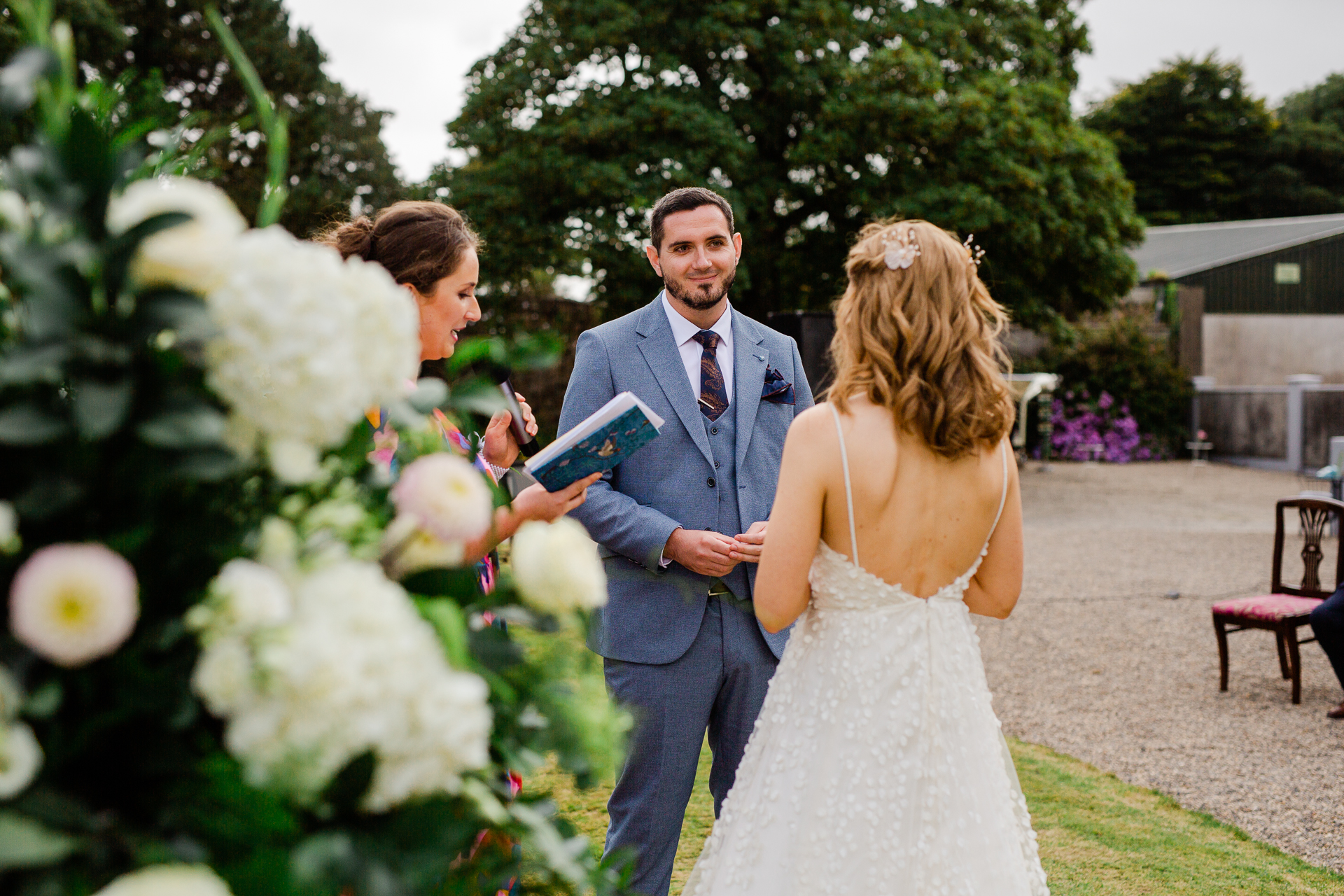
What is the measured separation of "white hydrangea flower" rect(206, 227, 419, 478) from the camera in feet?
2.53

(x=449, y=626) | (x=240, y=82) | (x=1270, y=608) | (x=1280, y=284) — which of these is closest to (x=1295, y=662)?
(x=1270, y=608)

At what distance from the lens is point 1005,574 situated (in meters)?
2.32

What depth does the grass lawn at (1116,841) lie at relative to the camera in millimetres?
3906

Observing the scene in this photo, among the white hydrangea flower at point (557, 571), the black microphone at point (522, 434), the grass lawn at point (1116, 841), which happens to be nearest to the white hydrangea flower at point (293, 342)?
the white hydrangea flower at point (557, 571)

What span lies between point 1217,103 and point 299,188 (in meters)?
37.6

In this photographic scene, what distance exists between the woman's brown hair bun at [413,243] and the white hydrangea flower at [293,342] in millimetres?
1660

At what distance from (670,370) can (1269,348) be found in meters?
30.9

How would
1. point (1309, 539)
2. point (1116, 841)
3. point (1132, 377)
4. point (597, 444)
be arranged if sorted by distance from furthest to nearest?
1. point (1132, 377)
2. point (1309, 539)
3. point (1116, 841)
4. point (597, 444)

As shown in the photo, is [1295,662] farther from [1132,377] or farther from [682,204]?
[1132,377]

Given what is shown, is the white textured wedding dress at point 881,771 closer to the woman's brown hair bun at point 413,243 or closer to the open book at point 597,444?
the open book at point 597,444

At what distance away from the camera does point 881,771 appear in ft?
7.36

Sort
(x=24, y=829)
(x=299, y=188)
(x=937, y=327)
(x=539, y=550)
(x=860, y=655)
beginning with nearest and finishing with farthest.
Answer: (x=24, y=829) < (x=539, y=550) < (x=937, y=327) < (x=860, y=655) < (x=299, y=188)

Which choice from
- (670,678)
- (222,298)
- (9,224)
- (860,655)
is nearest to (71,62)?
(9,224)

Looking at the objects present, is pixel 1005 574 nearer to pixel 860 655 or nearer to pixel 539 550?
pixel 860 655
